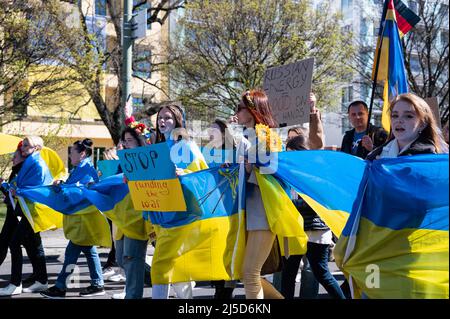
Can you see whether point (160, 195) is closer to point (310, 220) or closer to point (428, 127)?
point (310, 220)

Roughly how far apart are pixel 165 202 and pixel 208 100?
1584cm

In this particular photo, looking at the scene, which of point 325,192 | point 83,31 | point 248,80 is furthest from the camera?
point 248,80

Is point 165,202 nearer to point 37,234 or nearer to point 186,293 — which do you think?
point 186,293

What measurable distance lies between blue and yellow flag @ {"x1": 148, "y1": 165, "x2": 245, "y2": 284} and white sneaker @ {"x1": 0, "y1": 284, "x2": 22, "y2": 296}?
2.72 metres

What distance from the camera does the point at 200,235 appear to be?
197 inches

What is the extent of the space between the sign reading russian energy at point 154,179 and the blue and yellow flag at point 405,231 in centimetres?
176

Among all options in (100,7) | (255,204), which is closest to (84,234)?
(255,204)

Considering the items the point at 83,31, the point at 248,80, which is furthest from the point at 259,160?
the point at 248,80

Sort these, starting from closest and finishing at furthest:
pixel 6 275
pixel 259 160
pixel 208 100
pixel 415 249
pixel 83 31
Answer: pixel 415 249
pixel 259 160
pixel 6 275
pixel 83 31
pixel 208 100

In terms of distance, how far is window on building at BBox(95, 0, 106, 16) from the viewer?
20.7m

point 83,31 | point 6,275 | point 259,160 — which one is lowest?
point 6,275

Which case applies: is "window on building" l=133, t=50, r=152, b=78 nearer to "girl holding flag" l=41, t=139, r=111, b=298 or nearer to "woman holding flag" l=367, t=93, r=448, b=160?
"girl holding flag" l=41, t=139, r=111, b=298
